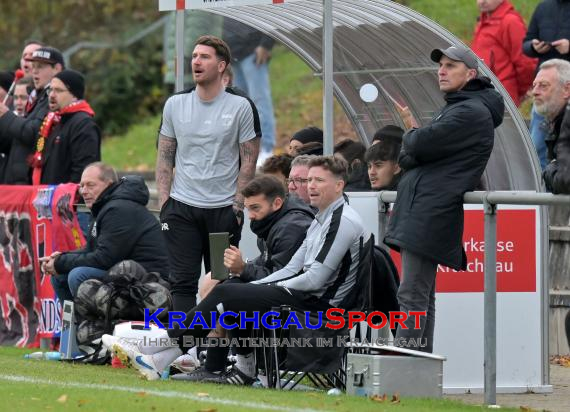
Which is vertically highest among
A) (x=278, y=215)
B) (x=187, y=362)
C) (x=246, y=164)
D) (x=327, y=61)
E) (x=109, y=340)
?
(x=327, y=61)

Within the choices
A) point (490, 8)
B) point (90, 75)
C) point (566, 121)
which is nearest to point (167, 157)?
point (566, 121)

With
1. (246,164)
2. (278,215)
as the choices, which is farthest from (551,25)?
(278,215)

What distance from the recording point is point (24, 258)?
14.0 meters

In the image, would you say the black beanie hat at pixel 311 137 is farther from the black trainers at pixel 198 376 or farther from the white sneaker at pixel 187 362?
the black trainers at pixel 198 376

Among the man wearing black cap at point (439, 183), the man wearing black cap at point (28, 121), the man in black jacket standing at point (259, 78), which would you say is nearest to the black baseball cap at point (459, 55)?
Answer: the man wearing black cap at point (439, 183)

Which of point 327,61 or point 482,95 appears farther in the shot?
point 327,61

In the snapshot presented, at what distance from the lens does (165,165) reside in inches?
461

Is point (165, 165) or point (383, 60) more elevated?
point (383, 60)

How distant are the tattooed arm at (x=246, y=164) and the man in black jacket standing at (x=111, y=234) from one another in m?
1.30

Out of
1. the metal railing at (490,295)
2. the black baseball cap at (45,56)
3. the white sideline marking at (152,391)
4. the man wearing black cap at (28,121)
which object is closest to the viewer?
the white sideline marking at (152,391)

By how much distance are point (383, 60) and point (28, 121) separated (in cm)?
369

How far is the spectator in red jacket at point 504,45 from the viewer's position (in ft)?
50.9

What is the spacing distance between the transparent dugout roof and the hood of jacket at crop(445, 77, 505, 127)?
106cm

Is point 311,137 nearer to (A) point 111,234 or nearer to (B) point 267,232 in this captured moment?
(A) point 111,234
